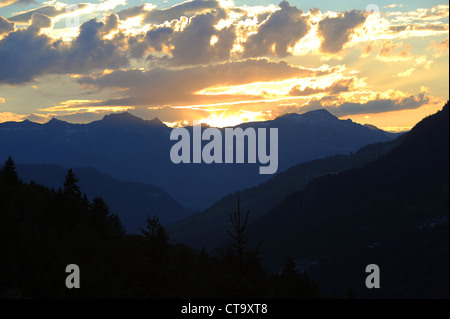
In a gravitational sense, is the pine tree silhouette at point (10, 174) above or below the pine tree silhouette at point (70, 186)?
above

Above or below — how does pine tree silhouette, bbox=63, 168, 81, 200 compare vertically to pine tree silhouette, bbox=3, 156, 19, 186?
below

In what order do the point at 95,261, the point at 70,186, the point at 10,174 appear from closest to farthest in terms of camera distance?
the point at 95,261 → the point at 70,186 → the point at 10,174

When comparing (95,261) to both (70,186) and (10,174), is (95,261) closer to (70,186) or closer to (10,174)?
(70,186)

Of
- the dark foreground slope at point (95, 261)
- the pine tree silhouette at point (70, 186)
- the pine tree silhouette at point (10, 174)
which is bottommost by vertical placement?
the dark foreground slope at point (95, 261)

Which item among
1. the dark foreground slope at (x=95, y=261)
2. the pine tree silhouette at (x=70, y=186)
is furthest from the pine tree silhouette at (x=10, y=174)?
the pine tree silhouette at (x=70, y=186)

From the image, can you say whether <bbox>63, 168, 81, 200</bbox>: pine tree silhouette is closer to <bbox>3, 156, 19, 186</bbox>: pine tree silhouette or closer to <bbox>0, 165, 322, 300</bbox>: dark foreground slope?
<bbox>0, 165, 322, 300</bbox>: dark foreground slope

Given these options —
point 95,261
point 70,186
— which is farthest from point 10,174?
point 95,261

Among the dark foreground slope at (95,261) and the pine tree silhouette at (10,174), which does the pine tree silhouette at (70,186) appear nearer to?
the dark foreground slope at (95,261)

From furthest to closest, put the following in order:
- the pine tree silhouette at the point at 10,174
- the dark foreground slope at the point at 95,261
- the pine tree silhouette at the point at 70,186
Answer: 1. the pine tree silhouette at the point at 10,174
2. the pine tree silhouette at the point at 70,186
3. the dark foreground slope at the point at 95,261

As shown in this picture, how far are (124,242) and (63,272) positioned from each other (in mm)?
26228

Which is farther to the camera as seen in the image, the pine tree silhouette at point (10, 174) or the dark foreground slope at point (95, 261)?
the pine tree silhouette at point (10, 174)

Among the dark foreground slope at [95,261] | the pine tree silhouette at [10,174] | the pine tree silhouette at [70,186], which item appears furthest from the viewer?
the pine tree silhouette at [10,174]

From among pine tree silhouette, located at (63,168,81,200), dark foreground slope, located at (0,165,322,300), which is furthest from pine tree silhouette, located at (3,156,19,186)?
pine tree silhouette, located at (63,168,81,200)
